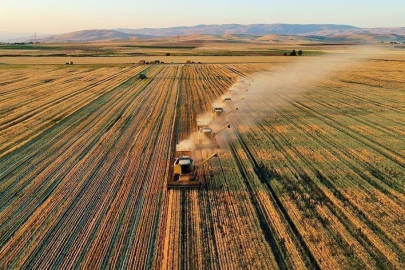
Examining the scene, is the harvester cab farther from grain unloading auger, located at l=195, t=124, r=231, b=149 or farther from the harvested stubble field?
grain unloading auger, located at l=195, t=124, r=231, b=149

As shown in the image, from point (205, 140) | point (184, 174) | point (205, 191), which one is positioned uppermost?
point (205, 140)

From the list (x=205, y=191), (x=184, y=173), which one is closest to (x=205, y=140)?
(x=184, y=173)

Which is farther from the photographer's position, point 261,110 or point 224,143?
point 261,110

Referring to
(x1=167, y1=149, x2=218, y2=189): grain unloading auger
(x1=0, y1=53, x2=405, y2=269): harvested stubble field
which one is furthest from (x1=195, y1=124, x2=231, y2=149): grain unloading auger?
(x1=167, y1=149, x2=218, y2=189): grain unloading auger

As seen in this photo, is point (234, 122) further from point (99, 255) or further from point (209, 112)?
point (99, 255)

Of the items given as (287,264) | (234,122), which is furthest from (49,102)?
(287,264)

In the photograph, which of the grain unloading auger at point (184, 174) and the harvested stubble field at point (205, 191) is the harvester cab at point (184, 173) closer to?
the grain unloading auger at point (184, 174)

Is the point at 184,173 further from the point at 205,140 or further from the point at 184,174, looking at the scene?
the point at 205,140

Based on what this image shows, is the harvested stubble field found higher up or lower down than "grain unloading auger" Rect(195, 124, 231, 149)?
lower down
